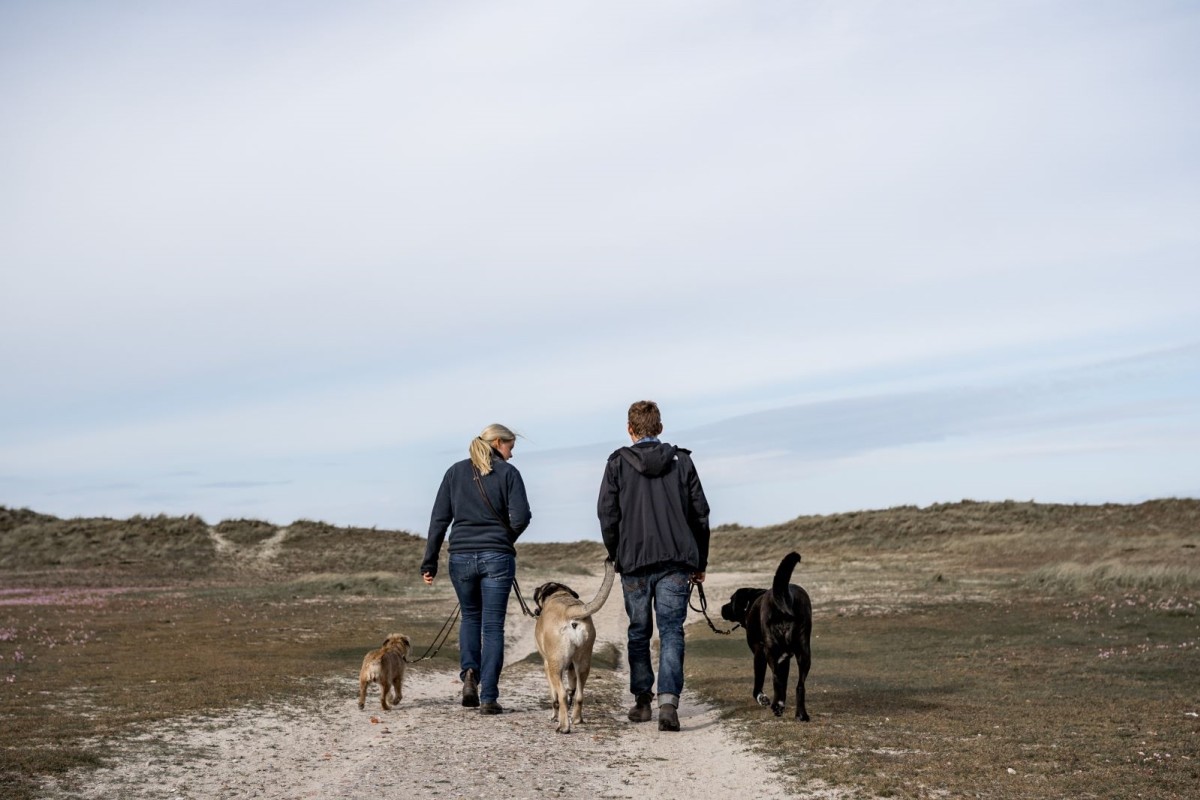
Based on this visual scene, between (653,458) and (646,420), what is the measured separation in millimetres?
438

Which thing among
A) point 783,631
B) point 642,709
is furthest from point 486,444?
point 783,631

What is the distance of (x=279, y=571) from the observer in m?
57.0

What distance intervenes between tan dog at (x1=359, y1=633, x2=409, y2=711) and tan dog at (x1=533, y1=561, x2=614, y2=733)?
2.12 meters

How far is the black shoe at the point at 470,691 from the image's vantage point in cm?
1168

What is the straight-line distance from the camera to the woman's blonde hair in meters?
11.1

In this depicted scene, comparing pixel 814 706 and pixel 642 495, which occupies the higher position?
pixel 642 495

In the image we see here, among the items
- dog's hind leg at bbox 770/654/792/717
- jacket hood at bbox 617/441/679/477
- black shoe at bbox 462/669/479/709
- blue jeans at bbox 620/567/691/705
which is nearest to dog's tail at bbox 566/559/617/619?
blue jeans at bbox 620/567/691/705

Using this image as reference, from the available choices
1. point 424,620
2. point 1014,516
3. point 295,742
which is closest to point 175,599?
point 424,620

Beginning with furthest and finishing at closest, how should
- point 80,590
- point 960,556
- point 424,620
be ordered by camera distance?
point 960,556
point 80,590
point 424,620

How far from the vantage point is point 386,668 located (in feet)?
38.3

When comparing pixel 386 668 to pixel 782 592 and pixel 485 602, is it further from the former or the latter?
pixel 782 592

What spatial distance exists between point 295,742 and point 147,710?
2.51 meters

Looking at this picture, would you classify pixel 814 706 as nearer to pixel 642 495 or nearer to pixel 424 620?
pixel 642 495

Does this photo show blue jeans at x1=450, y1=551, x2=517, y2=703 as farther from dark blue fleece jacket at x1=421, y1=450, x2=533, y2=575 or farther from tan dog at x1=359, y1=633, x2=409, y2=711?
tan dog at x1=359, y1=633, x2=409, y2=711
